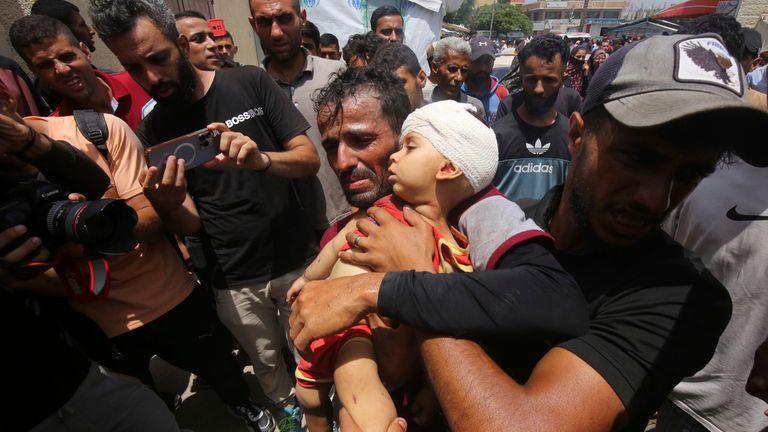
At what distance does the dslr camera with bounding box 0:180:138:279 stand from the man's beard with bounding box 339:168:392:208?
1057 millimetres

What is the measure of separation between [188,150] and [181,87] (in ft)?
2.39

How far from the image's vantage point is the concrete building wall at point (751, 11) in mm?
9977

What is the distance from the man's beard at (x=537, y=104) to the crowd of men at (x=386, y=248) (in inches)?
10.4

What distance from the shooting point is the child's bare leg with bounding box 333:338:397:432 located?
130 cm

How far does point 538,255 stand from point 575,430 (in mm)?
469

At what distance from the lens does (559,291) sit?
1071 mm

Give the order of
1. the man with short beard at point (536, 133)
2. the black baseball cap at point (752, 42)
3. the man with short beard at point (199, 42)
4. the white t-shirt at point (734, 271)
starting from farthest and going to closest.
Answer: the black baseball cap at point (752, 42), the man with short beard at point (199, 42), the man with short beard at point (536, 133), the white t-shirt at point (734, 271)

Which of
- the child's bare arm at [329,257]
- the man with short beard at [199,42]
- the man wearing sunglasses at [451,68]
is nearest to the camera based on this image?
the child's bare arm at [329,257]

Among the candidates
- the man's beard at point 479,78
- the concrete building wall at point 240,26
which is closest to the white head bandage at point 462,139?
the man's beard at point 479,78

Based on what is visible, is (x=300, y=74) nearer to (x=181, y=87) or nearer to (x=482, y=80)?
(x=181, y=87)

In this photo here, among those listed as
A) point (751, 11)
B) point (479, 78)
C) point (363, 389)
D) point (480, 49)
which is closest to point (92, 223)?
point (363, 389)

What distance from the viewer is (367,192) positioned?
1899mm

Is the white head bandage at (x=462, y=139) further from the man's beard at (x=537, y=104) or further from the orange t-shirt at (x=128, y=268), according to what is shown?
the man's beard at (x=537, y=104)

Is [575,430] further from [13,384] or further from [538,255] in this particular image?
[13,384]
